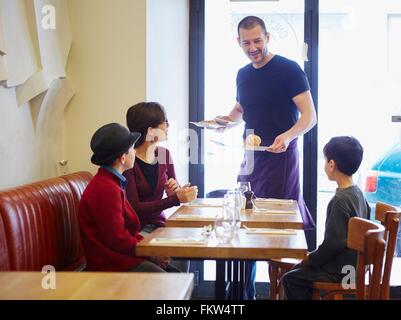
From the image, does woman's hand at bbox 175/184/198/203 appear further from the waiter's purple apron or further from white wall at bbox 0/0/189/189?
white wall at bbox 0/0/189/189

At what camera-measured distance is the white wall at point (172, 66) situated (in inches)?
135

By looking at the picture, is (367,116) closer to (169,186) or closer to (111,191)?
(169,186)

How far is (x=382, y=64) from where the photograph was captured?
12.5 ft

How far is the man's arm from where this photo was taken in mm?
2975

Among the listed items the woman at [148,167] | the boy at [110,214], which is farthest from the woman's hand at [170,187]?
the boy at [110,214]

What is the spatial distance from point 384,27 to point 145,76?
5.84 feet

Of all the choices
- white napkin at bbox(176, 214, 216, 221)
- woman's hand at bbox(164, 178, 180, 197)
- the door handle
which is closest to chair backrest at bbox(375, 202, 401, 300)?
white napkin at bbox(176, 214, 216, 221)

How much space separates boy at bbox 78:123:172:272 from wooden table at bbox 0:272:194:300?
0.59 metres

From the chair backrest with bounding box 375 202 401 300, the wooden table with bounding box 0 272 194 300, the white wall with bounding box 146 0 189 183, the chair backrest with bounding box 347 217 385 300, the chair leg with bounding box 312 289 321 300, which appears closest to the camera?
the wooden table with bounding box 0 272 194 300

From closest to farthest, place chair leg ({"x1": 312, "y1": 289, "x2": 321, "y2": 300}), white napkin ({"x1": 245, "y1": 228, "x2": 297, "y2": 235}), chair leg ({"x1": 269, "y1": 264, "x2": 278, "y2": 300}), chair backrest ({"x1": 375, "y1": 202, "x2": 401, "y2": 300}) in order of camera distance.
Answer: white napkin ({"x1": 245, "y1": 228, "x2": 297, "y2": 235})
chair backrest ({"x1": 375, "y1": 202, "x2": 401, "y2": 300})
chair leg ({"x1": 312, "y1": 289, "x2": 321, "y2": 300})
chair leg ({"x1": 269, "y1": 264, "x2": 278, "y2": 300})

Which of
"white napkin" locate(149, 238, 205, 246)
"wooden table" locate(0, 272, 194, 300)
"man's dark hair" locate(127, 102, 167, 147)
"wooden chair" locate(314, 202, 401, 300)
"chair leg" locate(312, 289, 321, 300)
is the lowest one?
"chair leg" locate(312, 289, 321, 300)

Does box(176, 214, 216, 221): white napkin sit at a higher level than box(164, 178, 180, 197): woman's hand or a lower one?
lower

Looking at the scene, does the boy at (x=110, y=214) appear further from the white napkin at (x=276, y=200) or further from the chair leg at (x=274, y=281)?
the chair leg at (x=274, y=281)
